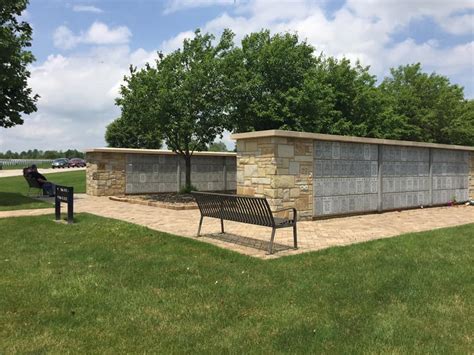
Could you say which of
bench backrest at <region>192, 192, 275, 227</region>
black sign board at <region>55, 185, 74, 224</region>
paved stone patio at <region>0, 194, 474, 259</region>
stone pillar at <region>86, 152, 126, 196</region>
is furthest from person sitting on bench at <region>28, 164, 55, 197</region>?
bench backrest at <region>192, 192, 275, 227</region>

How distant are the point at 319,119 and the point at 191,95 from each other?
425 inches

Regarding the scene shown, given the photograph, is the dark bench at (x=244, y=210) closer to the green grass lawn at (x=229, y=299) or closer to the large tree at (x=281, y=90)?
the green grass lawn at (x=229, y=299)

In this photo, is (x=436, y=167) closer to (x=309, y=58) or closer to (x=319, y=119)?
(x=319, y=119)

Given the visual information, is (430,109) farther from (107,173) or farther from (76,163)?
(76,163)

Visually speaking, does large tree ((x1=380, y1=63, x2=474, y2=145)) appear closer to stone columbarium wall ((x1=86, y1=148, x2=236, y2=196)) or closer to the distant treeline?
stone columbarium wall ((x1=86, y1=148, x2=236, y2=196))

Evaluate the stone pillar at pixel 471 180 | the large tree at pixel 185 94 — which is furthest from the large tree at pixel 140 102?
the stone pillar at pixel 471 180

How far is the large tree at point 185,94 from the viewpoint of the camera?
15.3 meters

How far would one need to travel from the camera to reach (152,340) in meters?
3.73

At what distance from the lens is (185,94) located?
1516 centimetres

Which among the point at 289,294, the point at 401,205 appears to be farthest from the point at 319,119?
the point at 289,294

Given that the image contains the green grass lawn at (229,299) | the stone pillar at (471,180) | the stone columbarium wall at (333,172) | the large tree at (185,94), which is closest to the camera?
the green grass lawn at (229,299)

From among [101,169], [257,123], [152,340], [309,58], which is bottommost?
[152,340]

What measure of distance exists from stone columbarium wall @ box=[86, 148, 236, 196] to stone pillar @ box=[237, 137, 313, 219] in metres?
8.85

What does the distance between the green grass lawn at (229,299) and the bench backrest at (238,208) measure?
83 cm
